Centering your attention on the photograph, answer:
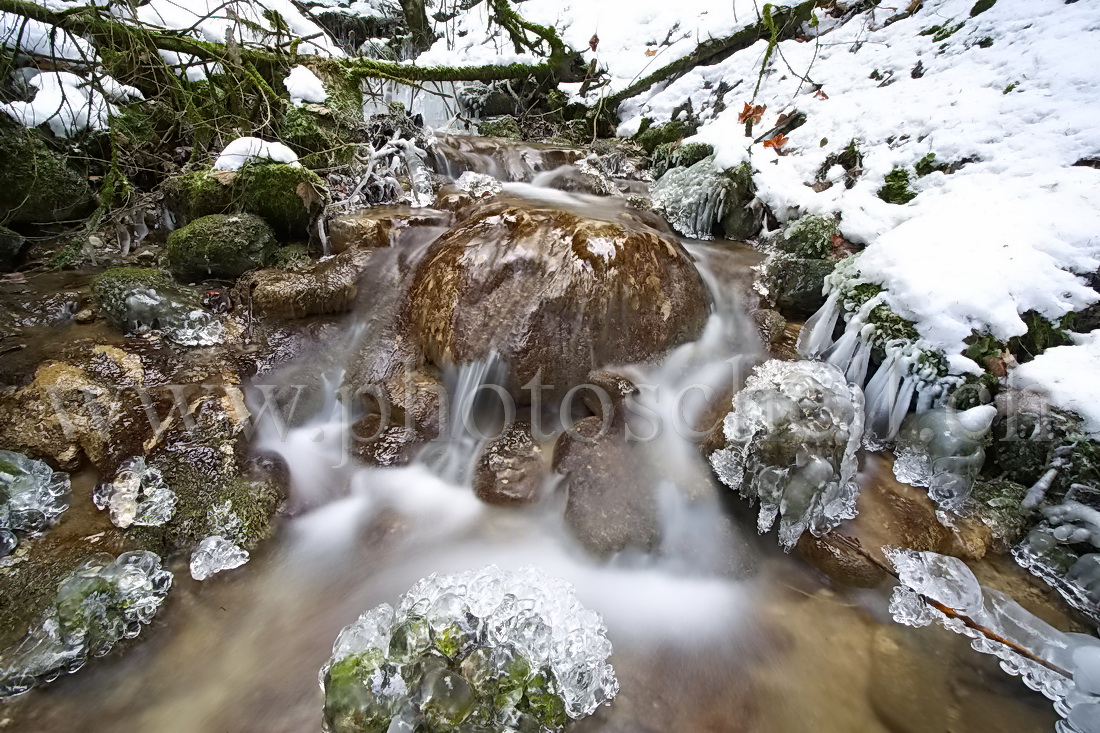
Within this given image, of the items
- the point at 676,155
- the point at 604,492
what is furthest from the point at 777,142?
the point at 604,492

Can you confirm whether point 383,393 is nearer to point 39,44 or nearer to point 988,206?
point 988,206

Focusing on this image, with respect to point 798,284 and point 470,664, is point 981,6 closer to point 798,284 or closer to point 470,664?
point 798,284

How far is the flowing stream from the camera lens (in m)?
1.77

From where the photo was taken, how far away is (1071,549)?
225 cm

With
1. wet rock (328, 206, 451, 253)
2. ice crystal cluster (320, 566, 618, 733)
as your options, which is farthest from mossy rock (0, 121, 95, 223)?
ice crystal cluster (320, 566, 618, 733)

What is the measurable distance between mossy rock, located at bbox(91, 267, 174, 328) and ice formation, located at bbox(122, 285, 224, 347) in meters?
0.02

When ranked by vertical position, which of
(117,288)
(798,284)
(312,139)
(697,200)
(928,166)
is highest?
(312,139)

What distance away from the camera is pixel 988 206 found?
290 cm

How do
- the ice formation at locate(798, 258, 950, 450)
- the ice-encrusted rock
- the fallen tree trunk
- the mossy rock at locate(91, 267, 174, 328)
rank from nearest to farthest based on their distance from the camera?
1. the ice-encrusted rock
2. the ice formation at locate(798, 258, 950, 450)
3. the mossy rock at locate(91, 267, 174, 328)
4. the fallen tree trunk

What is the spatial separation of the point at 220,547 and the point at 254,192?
3065mm

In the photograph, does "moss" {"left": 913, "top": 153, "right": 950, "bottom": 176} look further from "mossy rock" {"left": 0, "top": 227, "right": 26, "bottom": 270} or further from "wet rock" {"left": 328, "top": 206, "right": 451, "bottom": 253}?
"mossy rock" {"left": 0, "top": 227, "right": 26, "bottom": 270}

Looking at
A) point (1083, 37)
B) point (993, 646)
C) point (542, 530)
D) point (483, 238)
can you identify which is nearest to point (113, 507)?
point (542, 530)

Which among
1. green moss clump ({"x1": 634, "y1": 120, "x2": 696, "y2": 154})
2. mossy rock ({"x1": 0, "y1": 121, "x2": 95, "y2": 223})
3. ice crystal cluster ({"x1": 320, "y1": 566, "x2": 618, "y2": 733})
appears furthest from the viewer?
green moss clump ({"x1": 634, "y1": 120, "x2": 696, "y2": 154})

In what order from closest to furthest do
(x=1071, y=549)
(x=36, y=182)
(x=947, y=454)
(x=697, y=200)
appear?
(x=1071, y=549)
(x=947, y=454)
(x=36, y=182)
(x=697, y=200)
